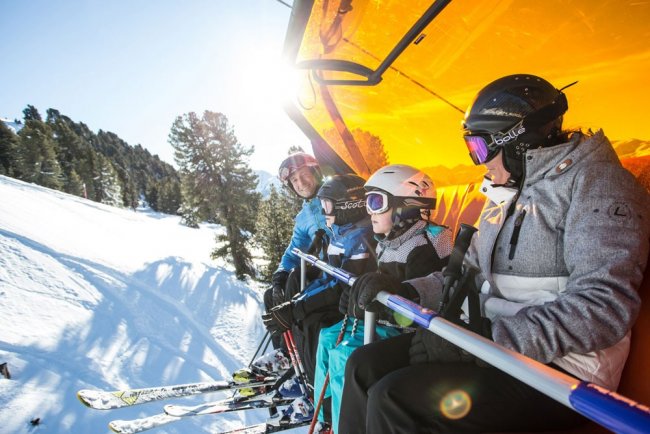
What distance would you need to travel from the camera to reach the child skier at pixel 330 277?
3465 millimetres

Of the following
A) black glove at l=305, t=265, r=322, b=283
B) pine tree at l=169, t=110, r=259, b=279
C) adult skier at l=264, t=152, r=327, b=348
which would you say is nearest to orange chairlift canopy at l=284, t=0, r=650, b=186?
adult skier at l=264, t=152, r=327, b=348

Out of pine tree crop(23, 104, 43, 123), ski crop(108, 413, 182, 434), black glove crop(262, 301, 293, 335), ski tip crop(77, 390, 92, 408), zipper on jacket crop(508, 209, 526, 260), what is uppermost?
pine tree crop(23, 104, 43, 123)

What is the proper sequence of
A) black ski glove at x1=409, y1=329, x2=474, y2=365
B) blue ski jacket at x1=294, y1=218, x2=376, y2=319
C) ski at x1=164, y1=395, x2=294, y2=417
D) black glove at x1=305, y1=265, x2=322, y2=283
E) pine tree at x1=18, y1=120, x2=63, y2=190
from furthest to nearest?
pine tree at x1=18, y1=120, x2=63, y2=190 < black glove at x1=305, y1=265, x2=322, y2=283 < ski at x1=164, y1=395, x2=294, y2=417 < blue ski jacket at x1=294, y1=218, x2=376, y2=319 < black ski glove at x1=409, y1=329, x2=474, y2=365

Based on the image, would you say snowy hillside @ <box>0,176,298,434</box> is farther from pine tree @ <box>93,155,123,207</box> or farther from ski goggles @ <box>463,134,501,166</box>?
pine tree @ <box>93,155,123,207</box>

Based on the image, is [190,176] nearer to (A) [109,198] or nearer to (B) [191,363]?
(B) [191,363]

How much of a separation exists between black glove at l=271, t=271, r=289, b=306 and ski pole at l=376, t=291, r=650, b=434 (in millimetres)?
3460

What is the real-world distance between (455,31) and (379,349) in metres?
3.75

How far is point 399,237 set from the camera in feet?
9.45

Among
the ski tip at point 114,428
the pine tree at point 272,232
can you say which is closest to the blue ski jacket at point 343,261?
the ski tip at point 114,428

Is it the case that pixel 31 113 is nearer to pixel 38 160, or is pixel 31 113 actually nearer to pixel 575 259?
pixel 38 160

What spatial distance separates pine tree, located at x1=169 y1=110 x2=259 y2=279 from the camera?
19.9 m

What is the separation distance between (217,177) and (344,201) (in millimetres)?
17965

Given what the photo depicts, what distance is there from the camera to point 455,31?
3875 mm

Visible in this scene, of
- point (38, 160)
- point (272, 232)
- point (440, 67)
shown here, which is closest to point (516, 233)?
point (440, 67)
